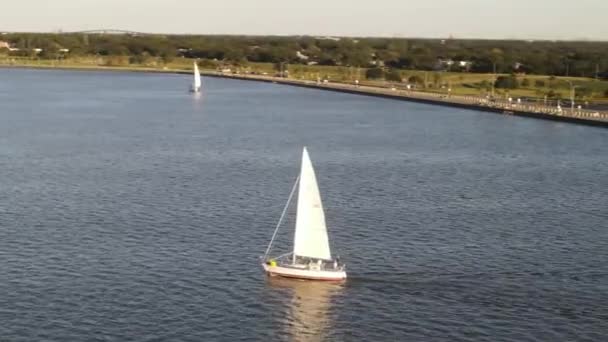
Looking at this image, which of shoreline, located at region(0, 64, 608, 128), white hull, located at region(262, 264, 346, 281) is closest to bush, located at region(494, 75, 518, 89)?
shoreline, located at region(0, 64, 608, 128)

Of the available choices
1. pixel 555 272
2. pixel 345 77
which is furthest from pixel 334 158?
pixel 345 77

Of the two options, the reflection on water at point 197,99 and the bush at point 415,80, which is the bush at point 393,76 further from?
the reflection on water at point 197,99

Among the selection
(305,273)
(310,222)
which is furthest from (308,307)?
(310,222)

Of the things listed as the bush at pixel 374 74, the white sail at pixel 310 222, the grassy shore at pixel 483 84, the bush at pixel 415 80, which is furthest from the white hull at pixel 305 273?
the bush at pixel 374 74

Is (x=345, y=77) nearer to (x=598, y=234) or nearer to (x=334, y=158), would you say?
(x=334, y=158)

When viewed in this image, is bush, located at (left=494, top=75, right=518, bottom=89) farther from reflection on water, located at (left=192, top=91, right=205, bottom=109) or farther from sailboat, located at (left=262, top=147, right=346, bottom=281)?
sailboat, located at (left=262, top=147, right=346, bottom=281)

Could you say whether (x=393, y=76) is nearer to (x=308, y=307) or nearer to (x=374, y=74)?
(x=374, y=74)
